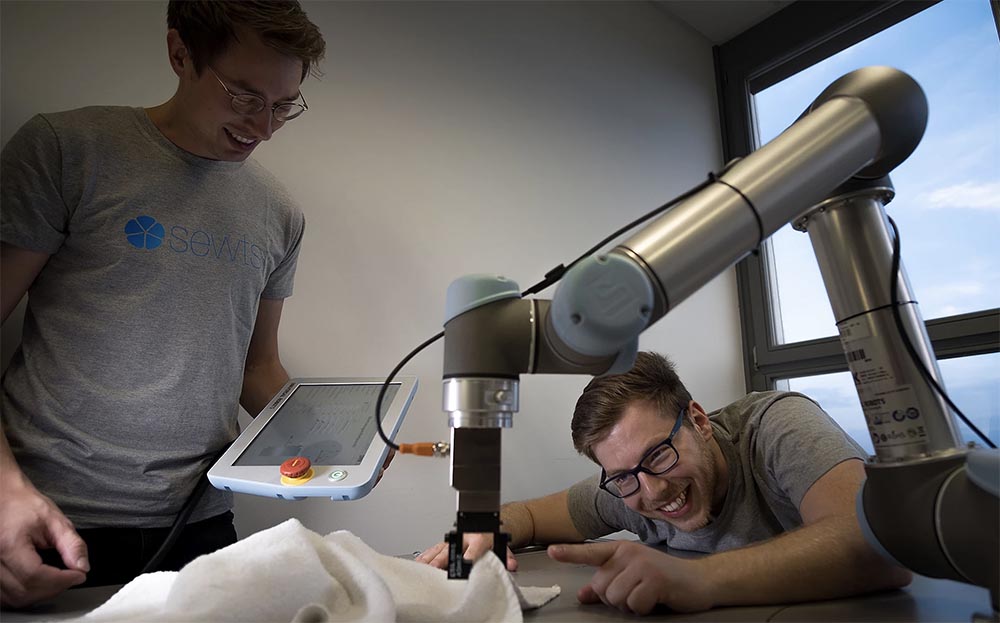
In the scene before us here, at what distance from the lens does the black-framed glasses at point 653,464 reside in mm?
1352

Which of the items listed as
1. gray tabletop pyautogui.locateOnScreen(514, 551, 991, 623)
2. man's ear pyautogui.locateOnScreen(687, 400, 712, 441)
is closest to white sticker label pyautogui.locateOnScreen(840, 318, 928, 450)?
gray tabletop pyautogui.locateOnScreen(514, 551, 991, 623)

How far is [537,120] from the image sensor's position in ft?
7.47

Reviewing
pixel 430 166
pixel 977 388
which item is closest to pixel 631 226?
pixel 430 166

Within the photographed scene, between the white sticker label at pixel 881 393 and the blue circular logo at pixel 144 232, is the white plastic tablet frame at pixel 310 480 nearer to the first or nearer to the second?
the blue circular logo at pixel 144 232

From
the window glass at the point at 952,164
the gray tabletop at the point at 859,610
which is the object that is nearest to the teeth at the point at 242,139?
the gray tabletop at the point at 859,610

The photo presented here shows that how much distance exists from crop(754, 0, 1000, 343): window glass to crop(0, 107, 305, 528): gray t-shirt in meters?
2.11

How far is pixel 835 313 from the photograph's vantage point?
770mm

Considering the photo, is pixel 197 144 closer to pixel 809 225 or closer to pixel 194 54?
pixel 194 54

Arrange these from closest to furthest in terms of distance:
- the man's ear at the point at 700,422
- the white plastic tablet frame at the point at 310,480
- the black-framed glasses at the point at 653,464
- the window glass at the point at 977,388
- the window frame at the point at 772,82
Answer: the white plastic tablet frame at the point at 310,480 < the black-framed glasses at the point at 653,464 < the man's ear at the point at 700,422 < the window glass at the point at 977,388 < the window frame at the point at 772,82

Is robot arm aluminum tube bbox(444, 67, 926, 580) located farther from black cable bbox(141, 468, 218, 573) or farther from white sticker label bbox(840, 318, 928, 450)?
black cable bbox(141, 468, 218, 573)

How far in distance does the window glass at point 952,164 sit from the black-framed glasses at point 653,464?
4.07ft

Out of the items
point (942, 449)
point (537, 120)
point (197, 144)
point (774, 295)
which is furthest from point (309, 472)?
point (774, 295)

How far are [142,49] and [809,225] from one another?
1.59 m

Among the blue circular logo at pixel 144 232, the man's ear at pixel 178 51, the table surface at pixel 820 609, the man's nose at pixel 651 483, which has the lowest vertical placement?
the table surface at pixel 820 609
